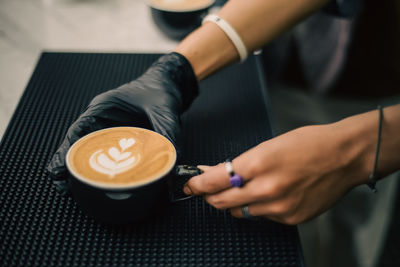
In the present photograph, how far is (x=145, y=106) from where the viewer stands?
0.69 meters

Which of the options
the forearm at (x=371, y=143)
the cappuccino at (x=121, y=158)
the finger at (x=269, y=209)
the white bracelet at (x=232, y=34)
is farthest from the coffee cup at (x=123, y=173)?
the white bracelet at (x=232, y=34)

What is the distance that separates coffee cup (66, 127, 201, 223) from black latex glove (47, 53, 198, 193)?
60 millimetres

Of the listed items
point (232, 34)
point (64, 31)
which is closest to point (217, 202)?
point (232, 34)

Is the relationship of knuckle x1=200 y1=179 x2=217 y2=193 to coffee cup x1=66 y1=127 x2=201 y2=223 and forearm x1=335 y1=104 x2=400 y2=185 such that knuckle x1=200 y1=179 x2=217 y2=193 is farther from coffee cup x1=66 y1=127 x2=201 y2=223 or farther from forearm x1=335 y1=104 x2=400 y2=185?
forearm x1=335 y1=104 x2=400 y2=185

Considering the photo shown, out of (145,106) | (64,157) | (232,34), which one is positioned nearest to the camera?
(64,157)

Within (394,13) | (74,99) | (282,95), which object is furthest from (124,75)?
(394,13)

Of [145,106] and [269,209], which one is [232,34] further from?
[269,209]

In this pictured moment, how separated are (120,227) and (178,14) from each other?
641 mm

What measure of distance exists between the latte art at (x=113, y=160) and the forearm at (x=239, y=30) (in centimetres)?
34

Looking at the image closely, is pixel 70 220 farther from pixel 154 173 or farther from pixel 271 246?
pixel 271 246

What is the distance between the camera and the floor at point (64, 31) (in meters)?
0.98

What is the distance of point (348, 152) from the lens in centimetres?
55

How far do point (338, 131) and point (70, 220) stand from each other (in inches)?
17.3

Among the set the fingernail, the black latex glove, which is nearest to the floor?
the black latex glove
